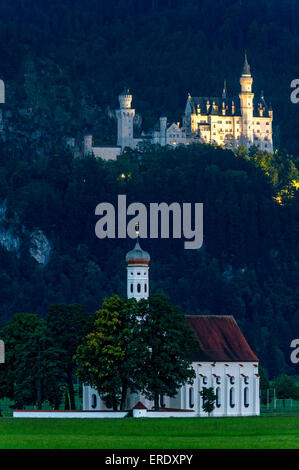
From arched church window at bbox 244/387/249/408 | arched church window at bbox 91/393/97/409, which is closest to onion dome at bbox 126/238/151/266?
arched church window at bbox 91/393/97/409

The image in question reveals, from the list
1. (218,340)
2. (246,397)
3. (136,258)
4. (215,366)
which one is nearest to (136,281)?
(136,258)

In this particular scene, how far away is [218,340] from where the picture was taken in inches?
5354

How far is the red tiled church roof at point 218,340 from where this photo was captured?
13388cm

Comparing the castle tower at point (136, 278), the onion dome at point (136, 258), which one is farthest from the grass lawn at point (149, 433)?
the onion dome at point (136, 258)

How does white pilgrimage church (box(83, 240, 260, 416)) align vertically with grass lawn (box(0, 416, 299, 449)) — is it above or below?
above

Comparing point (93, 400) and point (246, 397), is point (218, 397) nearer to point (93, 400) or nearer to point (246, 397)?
point (246, 397)

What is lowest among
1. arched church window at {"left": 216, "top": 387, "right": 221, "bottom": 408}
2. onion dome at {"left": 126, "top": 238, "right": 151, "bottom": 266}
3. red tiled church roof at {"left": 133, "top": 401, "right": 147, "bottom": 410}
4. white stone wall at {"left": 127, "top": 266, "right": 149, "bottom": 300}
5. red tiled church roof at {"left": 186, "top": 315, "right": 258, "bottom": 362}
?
red tiled church roof at {"left": 133, "top": 401, "right": 147, "bottom": 410}

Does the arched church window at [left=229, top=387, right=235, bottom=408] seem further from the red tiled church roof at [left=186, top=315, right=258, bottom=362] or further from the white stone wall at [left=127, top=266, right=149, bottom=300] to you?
the white stone wall at [left=127, top=266, right=149, bottom=300]

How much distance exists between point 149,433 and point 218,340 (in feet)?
133

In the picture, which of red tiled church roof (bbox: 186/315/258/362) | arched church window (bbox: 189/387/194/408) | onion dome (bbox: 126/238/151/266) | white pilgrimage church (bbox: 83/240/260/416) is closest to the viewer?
white pilgrimage church (bbox: 83/240/260/416)

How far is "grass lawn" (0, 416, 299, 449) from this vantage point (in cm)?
8512
